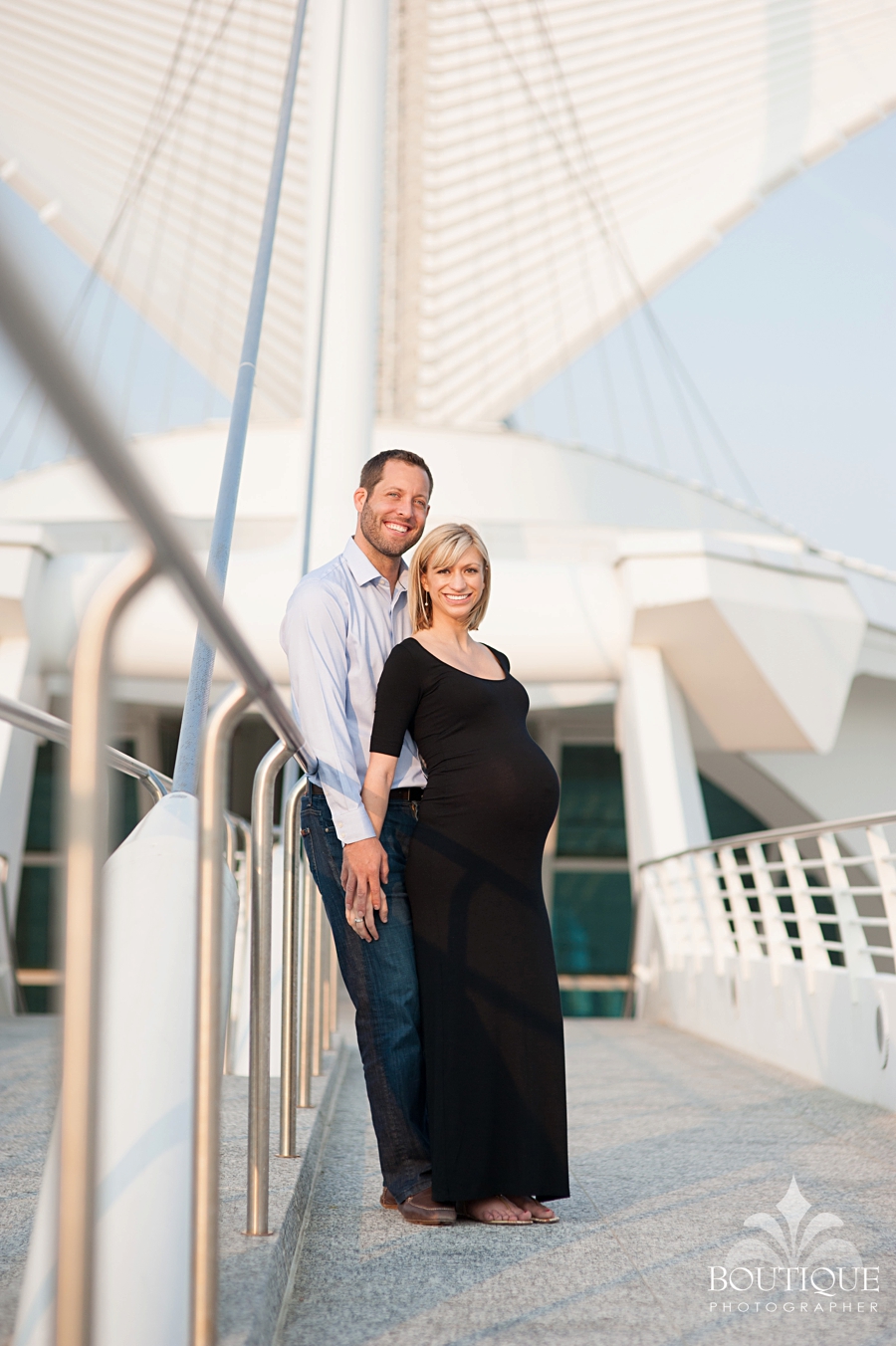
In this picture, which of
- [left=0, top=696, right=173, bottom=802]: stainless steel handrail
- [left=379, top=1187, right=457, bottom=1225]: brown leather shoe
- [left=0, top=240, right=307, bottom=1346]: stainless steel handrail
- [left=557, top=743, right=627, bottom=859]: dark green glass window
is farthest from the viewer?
[left=557, top=743, right=627, bottom=859]: dark green glass window

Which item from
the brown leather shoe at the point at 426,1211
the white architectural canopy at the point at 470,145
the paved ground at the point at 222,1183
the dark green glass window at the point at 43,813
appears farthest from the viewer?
the dark green glass window at the point at 43,813

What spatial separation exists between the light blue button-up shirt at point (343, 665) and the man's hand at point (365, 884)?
28 mm

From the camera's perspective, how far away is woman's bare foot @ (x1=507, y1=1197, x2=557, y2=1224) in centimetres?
208

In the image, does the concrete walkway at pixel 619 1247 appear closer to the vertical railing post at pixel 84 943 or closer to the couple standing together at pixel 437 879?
the couple standing together at pixel 437 879

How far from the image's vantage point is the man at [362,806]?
208cm

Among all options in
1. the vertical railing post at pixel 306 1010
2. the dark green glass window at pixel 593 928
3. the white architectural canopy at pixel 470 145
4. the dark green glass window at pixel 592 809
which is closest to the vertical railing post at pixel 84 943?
the vertical railing post at pixel 306 1010

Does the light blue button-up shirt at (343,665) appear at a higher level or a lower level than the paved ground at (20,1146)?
higher

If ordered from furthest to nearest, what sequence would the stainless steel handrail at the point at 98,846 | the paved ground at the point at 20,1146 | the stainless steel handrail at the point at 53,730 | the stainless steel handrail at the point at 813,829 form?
1. the stainless steel handrail at the point at 813,829
2. the stainless steel handrail at the point at 53,730
3. the paved ground at the point at 20,1146
4. the stainless steel handrail at the point at 98,846

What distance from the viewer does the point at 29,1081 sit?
3.42 meters

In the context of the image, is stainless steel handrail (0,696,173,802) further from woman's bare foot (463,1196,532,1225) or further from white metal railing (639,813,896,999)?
white metal railing (639,813,896,999)

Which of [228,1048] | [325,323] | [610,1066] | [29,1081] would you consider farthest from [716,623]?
[29,1081]

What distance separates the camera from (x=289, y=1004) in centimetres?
226

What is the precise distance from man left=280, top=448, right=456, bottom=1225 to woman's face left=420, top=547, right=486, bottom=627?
10 cm

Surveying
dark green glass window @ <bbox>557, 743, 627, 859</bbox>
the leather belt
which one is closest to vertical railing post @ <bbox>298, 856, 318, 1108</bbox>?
the leather belt
